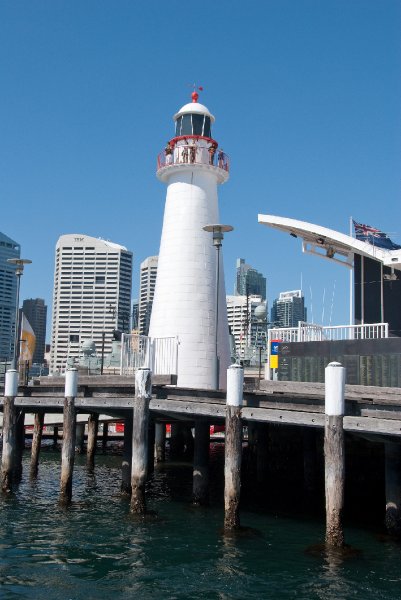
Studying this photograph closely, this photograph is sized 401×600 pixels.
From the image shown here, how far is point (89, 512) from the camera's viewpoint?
2364cm

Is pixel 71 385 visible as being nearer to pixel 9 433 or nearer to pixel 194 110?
pixel 9 433

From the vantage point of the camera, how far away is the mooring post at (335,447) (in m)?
17.1

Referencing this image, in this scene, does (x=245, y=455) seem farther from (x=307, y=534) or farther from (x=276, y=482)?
(x=307, y=534)

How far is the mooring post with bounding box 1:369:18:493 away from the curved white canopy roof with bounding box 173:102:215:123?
1809cm

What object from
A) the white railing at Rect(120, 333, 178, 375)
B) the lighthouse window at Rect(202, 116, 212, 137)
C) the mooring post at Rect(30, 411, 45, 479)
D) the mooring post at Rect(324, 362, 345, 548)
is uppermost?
the lighthouse window at Rect(202, 116, 212, 137)

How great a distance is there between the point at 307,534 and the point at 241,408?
4.78m

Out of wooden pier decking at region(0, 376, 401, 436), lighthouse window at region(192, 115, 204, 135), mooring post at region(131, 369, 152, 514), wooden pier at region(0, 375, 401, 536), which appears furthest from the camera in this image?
lighthouse window at region(192, 115, 204, 135)

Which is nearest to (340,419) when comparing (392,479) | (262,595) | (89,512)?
(392,479)

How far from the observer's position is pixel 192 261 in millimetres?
33469

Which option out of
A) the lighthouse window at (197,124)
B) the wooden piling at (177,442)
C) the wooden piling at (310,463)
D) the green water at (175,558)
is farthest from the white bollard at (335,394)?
the wooden piling at (177,442)

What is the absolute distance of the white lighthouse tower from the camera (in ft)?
108

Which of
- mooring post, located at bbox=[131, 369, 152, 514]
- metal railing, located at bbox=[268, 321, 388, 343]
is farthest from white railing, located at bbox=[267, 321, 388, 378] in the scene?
mooring post, located at bbox=[131, 369, 152, 514]

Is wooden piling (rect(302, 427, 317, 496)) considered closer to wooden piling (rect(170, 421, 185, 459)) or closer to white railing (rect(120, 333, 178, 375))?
white railing (rect(120, 333, 178, 375))

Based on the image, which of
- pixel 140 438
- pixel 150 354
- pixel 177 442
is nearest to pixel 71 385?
pixel 140 438
